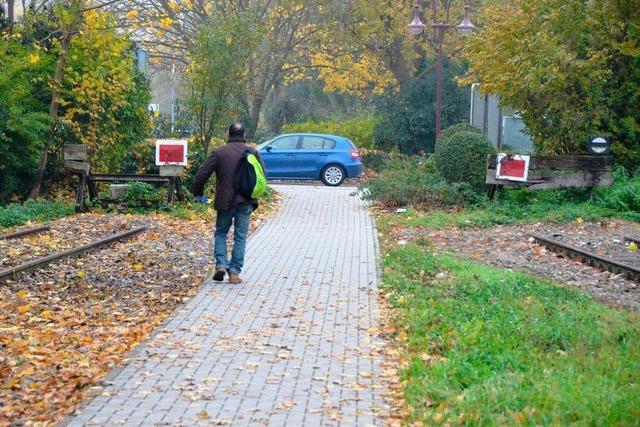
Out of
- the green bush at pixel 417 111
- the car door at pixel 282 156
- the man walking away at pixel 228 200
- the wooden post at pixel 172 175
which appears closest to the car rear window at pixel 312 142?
the car door at pixel 282 156

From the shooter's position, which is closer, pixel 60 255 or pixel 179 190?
pixel 60 255

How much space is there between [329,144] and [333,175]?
977 millimetres

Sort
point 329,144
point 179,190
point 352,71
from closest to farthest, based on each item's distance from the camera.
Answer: point 179,190 < point 329,144 < point 352,71

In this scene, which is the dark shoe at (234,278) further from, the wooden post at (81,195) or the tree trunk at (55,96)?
the tree trunk at (55,96)

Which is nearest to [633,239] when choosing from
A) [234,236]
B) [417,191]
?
[234,236]

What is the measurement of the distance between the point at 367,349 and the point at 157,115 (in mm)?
20434

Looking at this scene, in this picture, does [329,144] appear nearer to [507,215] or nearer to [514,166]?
[514,166]

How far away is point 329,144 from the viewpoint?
102 ft

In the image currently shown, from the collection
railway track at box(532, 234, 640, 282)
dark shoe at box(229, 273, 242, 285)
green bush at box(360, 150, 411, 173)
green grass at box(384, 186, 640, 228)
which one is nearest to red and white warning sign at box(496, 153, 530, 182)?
green grass at box(384, 186, 640, 228)

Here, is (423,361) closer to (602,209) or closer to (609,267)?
(609,267)

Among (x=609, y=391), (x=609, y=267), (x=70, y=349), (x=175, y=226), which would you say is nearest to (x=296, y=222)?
(x=175, y=226)

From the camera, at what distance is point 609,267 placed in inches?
521

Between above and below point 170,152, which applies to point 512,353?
below

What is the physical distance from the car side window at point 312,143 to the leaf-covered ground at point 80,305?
1332 cm
